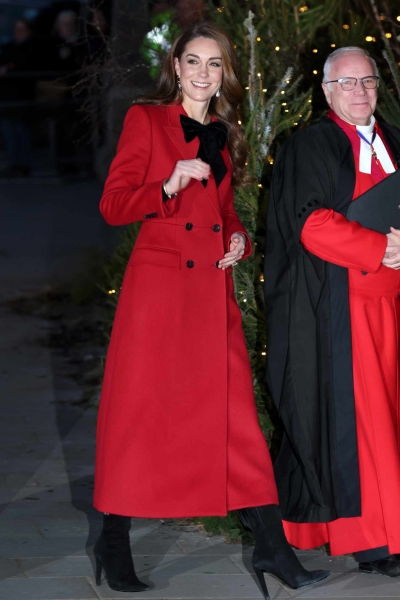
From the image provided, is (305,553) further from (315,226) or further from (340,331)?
(315,226)

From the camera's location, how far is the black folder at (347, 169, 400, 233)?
15.8 ft

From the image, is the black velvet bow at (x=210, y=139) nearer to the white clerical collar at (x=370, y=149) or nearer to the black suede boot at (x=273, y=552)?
the white clerical collar at (x=370, y=149)

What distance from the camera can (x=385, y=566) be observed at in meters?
5.00

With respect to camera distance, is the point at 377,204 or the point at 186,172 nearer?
the point at 186,172

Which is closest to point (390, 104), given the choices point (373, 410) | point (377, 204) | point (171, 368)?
point (377, 204)

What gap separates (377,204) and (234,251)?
0.58 m

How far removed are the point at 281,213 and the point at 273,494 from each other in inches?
42.6

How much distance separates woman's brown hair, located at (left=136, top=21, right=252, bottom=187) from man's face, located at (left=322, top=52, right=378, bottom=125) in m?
0.40

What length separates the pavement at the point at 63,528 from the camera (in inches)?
190

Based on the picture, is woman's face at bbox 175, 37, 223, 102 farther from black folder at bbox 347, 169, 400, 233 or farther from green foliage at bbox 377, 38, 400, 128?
green foliage at bbox 377, 38, 400, 128

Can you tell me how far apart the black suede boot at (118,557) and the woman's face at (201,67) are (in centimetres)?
161

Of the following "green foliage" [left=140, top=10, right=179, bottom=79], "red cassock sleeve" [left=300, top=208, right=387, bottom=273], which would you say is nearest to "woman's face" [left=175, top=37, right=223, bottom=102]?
"red cassock sleeve" [left=300, top=208, right=387, bottom=273]

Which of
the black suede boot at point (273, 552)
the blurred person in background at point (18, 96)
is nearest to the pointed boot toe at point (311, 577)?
the black suede boot at point (273, 552)

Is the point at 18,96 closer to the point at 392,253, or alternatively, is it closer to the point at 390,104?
the point at 390,104
